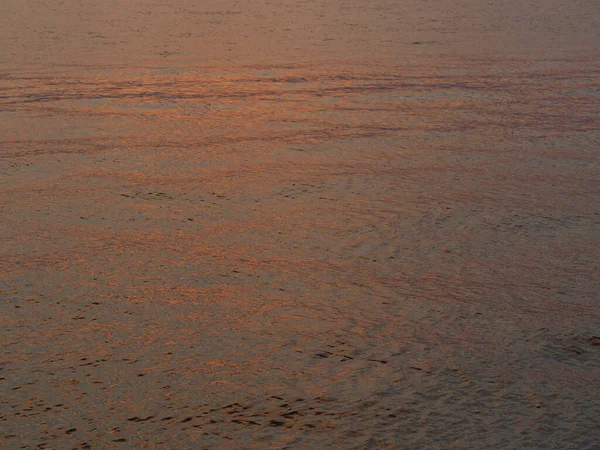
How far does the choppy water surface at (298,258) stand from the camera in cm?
154

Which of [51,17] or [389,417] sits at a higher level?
[51,17]

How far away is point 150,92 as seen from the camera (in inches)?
171

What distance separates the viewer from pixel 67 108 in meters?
4.01

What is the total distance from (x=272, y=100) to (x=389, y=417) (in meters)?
2.81

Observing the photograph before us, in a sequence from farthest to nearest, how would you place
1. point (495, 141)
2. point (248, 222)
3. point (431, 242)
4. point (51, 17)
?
point (51, 17), point (495, 141), point (248, 222), point (431, 242)

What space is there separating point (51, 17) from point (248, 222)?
597 cm

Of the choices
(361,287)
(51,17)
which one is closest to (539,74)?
(361,287)

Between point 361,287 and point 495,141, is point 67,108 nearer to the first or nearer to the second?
point 495,141

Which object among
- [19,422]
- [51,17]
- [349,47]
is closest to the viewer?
[19,422]

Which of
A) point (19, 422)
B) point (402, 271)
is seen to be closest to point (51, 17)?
point (402, 271)

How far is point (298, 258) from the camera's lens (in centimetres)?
226

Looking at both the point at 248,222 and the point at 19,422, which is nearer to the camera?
the point at 19,422

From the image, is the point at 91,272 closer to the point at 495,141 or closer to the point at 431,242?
the point at 431,242

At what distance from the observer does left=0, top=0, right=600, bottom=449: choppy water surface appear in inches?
60.6
